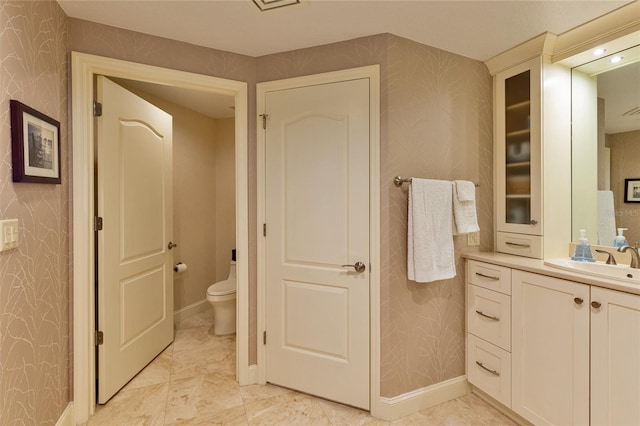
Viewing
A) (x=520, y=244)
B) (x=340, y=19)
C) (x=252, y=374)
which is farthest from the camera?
(x=252, y=374)

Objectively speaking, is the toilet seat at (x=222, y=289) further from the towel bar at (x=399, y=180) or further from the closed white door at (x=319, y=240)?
the towel bar at (x=399, y=180)

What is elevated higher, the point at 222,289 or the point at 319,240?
the point at 319,240

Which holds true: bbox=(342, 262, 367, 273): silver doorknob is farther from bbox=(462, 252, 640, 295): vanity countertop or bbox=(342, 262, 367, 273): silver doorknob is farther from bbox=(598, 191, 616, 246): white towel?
bbox=(598, 191, 616, 246): white towel

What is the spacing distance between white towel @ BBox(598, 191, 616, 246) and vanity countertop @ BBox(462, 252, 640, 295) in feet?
1.22

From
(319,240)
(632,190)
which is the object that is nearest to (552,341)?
(632,190)

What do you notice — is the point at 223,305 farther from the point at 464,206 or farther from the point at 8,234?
the point at 464,206

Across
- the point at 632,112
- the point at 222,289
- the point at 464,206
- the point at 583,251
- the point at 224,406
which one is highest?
the point at 632,112

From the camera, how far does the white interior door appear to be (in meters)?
1.93

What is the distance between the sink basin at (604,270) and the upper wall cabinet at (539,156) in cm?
24

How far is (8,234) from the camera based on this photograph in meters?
1.19

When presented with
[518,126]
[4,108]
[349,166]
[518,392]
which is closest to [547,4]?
[518,126]

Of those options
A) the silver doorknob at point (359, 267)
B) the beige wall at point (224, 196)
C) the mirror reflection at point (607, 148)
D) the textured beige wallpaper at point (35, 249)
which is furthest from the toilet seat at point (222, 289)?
the mirror reflection at point (607, 148)

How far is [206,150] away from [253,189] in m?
1.82

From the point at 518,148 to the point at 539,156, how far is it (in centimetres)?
17
